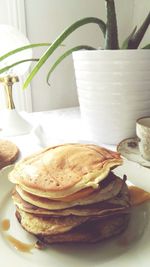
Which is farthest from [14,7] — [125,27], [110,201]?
[110,201]

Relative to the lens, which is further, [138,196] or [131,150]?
[131,150]

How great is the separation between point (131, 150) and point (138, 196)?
0.19m

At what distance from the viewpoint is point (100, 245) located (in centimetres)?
31

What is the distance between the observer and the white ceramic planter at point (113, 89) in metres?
0.53

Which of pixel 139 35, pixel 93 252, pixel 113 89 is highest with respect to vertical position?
pixel 139 35

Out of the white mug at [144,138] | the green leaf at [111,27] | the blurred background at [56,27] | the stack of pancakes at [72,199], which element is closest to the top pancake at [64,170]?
the stack of pancakes at [72,199]

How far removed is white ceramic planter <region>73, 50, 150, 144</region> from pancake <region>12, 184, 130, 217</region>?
0.27m

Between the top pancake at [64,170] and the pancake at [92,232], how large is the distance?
Result: 0.05 meters

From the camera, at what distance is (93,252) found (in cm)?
30

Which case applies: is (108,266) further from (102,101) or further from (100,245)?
(102,101)

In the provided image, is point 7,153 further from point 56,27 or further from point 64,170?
point 56,27

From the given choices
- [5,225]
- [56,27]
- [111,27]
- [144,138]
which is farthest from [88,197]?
[56,27]

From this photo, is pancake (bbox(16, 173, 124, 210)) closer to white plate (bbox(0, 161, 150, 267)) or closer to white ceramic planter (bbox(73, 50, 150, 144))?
white plate (bbox(0, 161, 150, 267))

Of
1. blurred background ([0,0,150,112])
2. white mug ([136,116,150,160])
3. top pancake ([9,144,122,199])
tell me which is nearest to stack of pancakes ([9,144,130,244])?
top pancake ([9,144,122,199])
